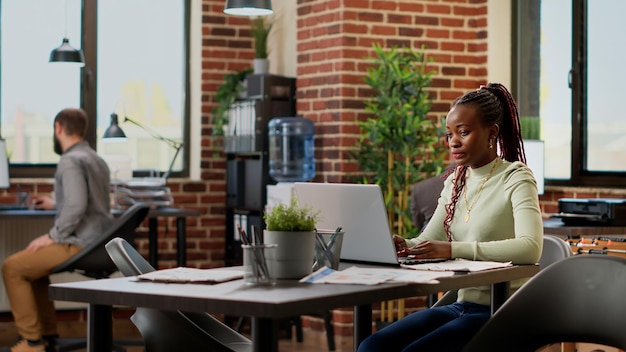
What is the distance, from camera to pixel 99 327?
2.34 m

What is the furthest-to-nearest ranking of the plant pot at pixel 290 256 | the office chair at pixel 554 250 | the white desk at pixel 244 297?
1. the office chair at pixel 554 250
2. the plant pot at pixel 290 256
3. the white desk at pixel 244 297

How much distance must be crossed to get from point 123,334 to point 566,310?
4.45 m

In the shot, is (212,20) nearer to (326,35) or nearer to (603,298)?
(326,35)

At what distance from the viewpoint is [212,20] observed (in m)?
7.20

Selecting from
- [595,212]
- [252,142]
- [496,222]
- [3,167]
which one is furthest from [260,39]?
[496,222]

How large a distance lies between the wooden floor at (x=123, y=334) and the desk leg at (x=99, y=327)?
138 inches

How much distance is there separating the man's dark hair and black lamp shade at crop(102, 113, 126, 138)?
0.67m

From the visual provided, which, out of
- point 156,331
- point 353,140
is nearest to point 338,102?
point 353,140

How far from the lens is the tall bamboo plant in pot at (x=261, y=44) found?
6.70 metres

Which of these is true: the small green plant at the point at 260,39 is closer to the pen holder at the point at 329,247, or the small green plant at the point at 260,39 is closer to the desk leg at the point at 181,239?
the desk leg at the point at 181,239

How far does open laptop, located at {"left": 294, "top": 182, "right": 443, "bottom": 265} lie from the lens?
2672 millimetres

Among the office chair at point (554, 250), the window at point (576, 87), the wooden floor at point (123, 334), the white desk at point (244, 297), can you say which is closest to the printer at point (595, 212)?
the window at point (576, 87)

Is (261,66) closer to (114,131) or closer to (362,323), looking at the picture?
(114,131)

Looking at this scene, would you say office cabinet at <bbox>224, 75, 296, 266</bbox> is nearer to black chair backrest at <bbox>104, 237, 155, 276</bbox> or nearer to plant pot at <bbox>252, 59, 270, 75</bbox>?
plant pot at <bbox>252, 59, 270, 75</bbox>
